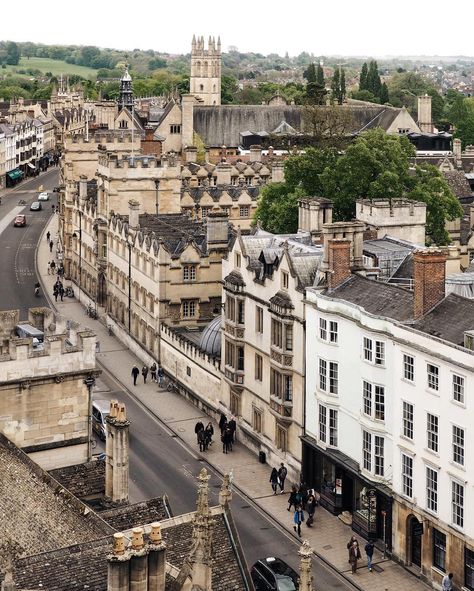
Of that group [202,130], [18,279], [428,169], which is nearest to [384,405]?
[428,169]

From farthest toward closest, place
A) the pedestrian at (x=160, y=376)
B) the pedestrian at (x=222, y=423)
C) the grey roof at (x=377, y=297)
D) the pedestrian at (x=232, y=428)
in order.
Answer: the pedestrian at (x=160, y=376) < the pedestrian at (x=222, y=423) < the pedestrian at (x=232, y=428) < the grey roof at (x=377, y=297)

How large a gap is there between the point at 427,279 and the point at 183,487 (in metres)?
14.6

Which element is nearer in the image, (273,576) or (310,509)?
(273,576)

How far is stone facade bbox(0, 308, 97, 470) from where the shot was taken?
36.2 meters

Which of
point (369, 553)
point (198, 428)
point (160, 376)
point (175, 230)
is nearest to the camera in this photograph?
point (369, 553)

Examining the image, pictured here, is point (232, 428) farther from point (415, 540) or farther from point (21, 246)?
point (21, 246)

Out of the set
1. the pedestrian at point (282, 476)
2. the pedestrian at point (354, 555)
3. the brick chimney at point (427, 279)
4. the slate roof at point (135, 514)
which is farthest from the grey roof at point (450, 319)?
the slate roof at point (135, 514)

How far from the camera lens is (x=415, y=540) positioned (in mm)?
44344

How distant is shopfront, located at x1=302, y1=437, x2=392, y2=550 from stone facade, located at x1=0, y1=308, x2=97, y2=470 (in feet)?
43.6

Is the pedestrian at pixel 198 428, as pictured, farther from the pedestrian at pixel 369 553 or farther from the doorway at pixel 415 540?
the doorway at pixel 415 540

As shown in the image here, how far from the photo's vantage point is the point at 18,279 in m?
101

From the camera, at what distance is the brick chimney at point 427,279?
44969mm

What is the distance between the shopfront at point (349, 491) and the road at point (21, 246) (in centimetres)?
3732

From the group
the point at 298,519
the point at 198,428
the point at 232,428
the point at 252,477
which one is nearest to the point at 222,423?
the point at 232,428
